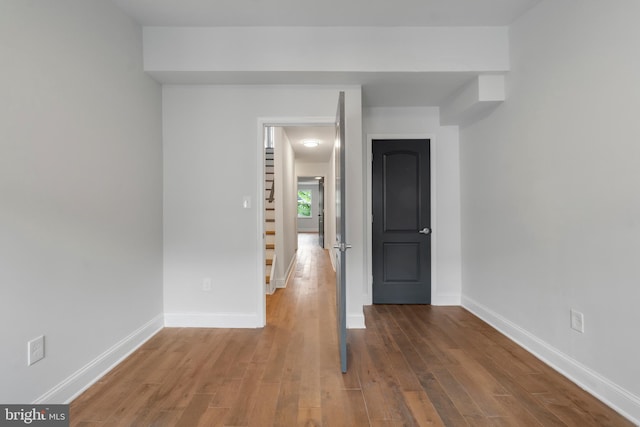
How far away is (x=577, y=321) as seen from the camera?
1970 mm

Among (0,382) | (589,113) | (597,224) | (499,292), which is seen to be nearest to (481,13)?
(589,113)

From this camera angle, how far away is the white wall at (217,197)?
2.89 metres

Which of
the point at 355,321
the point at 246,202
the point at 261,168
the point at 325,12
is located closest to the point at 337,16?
the point at 325,12

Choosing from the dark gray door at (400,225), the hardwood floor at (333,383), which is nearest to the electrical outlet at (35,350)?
the hardwood floor at (333,383)

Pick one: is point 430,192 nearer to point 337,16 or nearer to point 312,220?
point 337,16

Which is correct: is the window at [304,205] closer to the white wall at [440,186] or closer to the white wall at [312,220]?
the white wall at [312,220]

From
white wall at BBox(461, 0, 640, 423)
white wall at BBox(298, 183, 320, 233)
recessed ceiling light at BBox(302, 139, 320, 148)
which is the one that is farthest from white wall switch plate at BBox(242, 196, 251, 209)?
white wall at BBox(298, 183, 320, 233)

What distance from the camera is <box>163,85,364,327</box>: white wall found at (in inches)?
114

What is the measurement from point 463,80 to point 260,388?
3117mm

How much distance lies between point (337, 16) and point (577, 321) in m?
2.92

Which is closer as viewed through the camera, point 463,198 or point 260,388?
point 260,388

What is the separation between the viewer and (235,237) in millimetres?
2900

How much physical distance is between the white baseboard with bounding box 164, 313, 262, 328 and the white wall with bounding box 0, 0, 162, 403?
28cm

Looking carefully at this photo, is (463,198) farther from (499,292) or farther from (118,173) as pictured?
(118,173)
